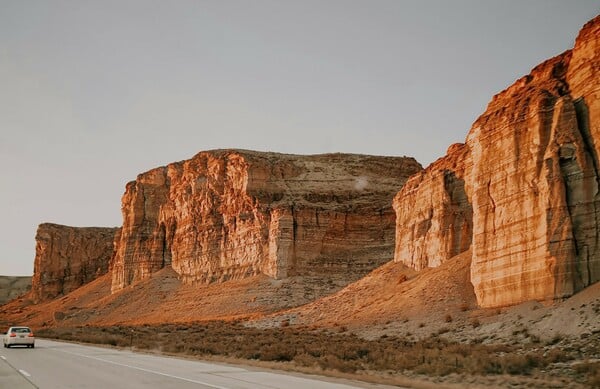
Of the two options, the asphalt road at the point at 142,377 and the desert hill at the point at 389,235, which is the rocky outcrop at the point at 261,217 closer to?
the desert hill at the point at 389,235

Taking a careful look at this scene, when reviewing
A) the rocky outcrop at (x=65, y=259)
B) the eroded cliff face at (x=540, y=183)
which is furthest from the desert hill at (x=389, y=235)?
the rocky outcrop at (x=65, y=259)

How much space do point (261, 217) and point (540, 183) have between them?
56.0 m

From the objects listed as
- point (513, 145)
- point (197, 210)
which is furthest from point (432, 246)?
point (197, 210)

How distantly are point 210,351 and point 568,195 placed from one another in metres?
19.3

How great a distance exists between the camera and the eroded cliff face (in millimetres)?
31547

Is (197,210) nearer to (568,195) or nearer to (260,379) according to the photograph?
(568,195)

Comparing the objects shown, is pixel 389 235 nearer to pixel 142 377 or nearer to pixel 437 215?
pixel 437 215

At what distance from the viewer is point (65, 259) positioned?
14025 cm

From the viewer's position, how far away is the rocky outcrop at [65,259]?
13862 cm

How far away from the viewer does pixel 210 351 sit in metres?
31.8

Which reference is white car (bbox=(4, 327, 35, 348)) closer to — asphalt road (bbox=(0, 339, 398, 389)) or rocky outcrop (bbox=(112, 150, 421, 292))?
asphalt road (bbox=(0, 339, 398, 389))

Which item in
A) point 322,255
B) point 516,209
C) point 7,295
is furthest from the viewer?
point 7,295

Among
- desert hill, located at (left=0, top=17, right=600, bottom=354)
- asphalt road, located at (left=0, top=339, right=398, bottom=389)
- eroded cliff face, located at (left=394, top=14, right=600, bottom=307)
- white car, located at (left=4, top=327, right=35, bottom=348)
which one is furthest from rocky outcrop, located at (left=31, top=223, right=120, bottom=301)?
asphalt road, located at (left=0, top=339, right=398, bottom=389)

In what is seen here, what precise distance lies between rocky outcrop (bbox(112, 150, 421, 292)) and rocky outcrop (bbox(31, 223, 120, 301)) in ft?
94.3
